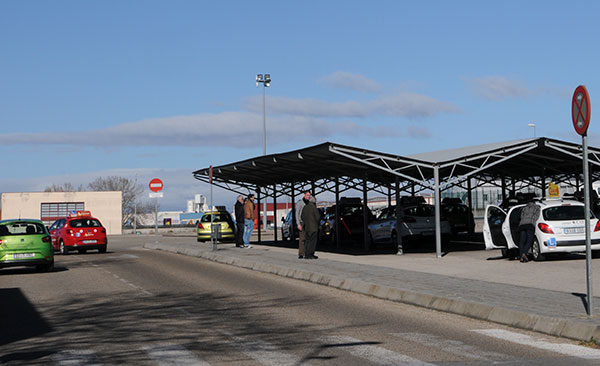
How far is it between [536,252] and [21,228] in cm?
1368

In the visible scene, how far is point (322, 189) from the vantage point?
119ft

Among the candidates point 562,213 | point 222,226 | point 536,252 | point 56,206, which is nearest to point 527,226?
point 536,252

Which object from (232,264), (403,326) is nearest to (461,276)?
(403,326)

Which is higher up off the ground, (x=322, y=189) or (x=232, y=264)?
(x=322, y=189)

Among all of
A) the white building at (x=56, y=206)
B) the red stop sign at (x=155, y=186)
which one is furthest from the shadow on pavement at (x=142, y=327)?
the white building at (x=56, y=206)

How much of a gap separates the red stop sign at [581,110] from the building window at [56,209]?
7802cm

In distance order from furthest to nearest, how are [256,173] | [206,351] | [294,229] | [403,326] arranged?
[294,229] < [256,173] < [403,326] < [206,351]

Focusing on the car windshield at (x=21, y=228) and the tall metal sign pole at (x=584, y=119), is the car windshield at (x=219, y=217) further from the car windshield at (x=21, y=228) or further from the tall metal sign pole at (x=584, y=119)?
the tall metal sign pole at (x=584, y=119)

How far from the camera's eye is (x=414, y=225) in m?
29.1

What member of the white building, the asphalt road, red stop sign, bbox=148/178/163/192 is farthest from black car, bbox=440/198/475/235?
the white building

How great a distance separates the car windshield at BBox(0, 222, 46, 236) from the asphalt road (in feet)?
15.0

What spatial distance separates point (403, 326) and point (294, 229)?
28.3 m

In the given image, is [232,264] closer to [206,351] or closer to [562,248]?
[562,248]

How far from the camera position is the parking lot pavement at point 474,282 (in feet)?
34.2
